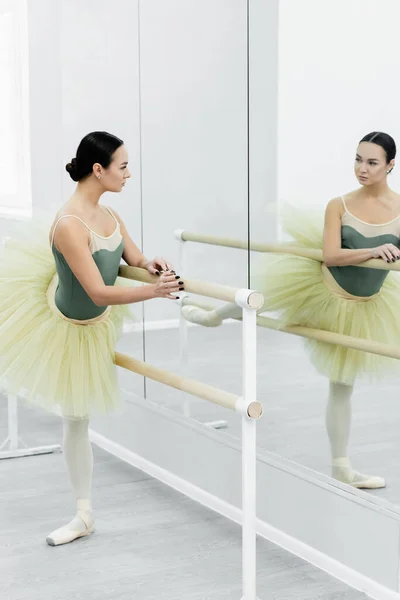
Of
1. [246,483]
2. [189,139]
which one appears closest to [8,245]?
[189,139]

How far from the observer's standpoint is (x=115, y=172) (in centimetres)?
277

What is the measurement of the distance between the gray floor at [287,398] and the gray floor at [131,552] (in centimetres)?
29

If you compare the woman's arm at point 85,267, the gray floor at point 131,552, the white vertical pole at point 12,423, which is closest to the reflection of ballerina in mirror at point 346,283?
the gray floor at point 131,552

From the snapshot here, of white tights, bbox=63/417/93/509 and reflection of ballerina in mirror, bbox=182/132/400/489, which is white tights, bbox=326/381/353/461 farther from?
white tights, bbox=63/417/93/509

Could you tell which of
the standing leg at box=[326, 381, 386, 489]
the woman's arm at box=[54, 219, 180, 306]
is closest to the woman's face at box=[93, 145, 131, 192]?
the woman's arm at box=[54, 219, 180, 306]

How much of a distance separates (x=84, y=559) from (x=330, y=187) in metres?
1.23

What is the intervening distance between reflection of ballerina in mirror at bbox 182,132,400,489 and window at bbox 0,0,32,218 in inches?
80.2

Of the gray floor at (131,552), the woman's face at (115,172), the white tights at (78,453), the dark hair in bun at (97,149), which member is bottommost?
the gray floor at (131,552)

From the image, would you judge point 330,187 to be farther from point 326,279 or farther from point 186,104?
point 186,104

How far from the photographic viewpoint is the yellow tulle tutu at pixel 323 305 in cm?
251

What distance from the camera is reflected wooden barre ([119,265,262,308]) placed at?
2352 millimetres

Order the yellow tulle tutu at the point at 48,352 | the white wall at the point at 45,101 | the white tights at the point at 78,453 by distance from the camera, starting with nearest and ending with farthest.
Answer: the yellow tulle tutu at the point at 48,352 → the white tights at the point at 78,453 → the white wall at the point at 45,101

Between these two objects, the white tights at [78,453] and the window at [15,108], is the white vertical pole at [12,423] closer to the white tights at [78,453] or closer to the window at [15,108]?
the white tights at [78,453]

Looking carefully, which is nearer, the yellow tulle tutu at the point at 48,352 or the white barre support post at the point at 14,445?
the yellow tulle tutu at the point at 48,352
